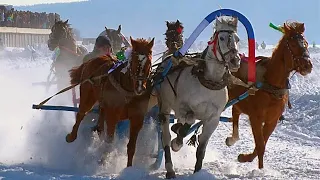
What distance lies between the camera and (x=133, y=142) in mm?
→ 7688

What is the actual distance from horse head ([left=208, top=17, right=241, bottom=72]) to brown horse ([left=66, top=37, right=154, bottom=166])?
778 millimetres

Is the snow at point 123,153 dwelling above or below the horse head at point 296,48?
below

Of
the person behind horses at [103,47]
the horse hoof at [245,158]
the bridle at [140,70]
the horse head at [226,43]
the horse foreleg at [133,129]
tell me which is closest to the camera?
the horse head at [226,43]

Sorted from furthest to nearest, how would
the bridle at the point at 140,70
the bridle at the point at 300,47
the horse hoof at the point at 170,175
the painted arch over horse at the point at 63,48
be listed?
the painted arch over horse at the point at 63,48 < the bridle at the point at 300,47 < the horse hoof at the point at 170,175 < the bridle at the point at 140,70

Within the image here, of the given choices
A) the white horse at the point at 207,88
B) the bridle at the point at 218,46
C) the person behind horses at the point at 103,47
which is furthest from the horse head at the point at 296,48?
the person behind horses at the point at 103,47

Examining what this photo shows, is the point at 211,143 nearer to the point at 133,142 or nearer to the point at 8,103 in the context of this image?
the point at 133,142

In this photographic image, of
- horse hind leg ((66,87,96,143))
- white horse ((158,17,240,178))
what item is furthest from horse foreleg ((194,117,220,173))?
horse hind leg ((66,87,96,143))

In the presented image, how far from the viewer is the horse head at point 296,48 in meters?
7.71

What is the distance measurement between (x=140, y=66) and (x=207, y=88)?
795mm

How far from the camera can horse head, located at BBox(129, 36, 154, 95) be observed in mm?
7273

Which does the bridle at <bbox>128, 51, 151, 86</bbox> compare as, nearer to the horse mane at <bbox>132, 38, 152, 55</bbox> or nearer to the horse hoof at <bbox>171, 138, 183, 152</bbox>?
the horse mane at <bbox>132, 38, 152, 55</bbox>

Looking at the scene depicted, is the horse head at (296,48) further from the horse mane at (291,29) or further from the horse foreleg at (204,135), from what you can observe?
the horse foreleg at (204,135)

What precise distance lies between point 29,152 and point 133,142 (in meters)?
2.32

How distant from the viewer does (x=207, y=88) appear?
284 inches
